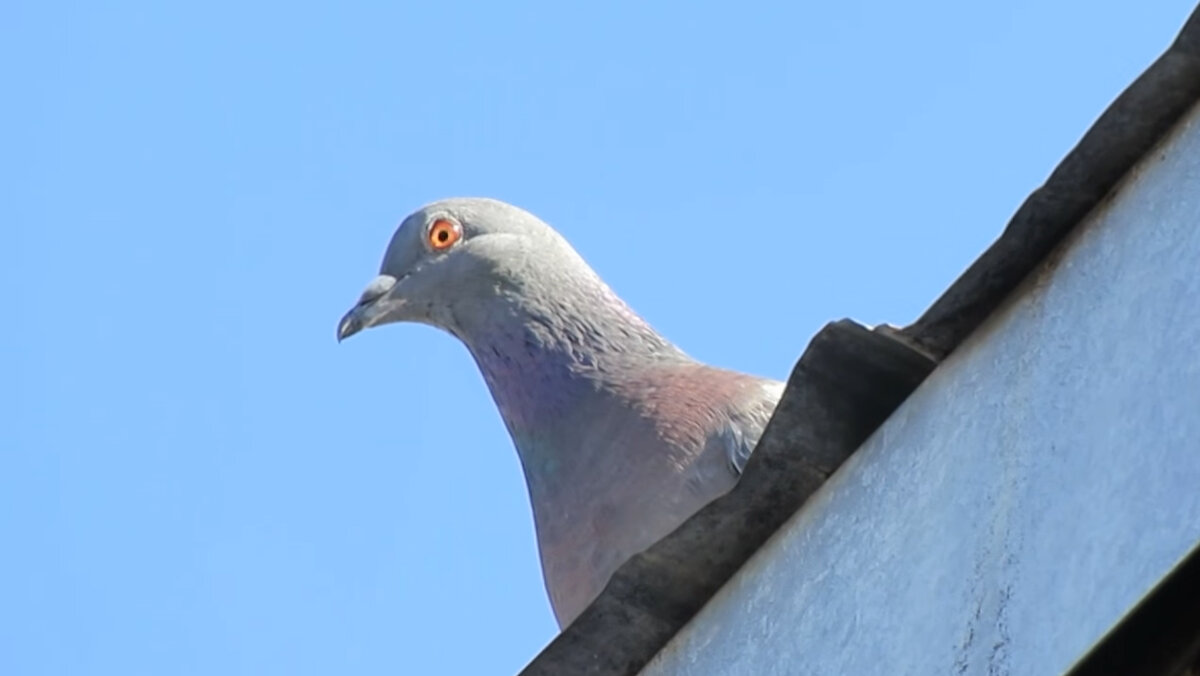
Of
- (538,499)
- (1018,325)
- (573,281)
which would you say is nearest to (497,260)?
(573,281)

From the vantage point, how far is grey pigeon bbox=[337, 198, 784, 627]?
25.7ft

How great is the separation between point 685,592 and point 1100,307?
1267 millimetres

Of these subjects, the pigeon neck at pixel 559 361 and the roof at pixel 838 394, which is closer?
the roof at pixel 838 394

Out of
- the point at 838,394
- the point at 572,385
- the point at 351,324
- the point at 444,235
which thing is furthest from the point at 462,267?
the point at 838,394

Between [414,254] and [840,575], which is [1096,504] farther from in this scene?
[414,254]

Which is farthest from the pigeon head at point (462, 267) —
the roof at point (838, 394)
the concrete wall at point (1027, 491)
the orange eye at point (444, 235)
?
the concrete wall at point (1027, 491)

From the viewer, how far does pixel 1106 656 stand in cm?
422

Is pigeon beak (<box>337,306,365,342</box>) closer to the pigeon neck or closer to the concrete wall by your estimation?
the pigeon neck

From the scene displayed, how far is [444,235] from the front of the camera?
951 cm

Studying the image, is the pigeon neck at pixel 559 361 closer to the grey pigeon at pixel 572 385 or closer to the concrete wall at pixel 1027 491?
the grey pigeon at pixel 572 385

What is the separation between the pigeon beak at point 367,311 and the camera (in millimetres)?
9523

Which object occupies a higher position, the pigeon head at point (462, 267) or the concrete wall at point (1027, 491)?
the pigeon head at point (462, 267)

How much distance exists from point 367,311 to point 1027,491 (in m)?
5.12

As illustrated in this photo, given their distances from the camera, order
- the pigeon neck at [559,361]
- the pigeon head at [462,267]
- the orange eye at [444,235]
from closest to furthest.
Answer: the pigeon neck at [559,361], the pigeon head at [462,267], the orange eye at [444,235]
